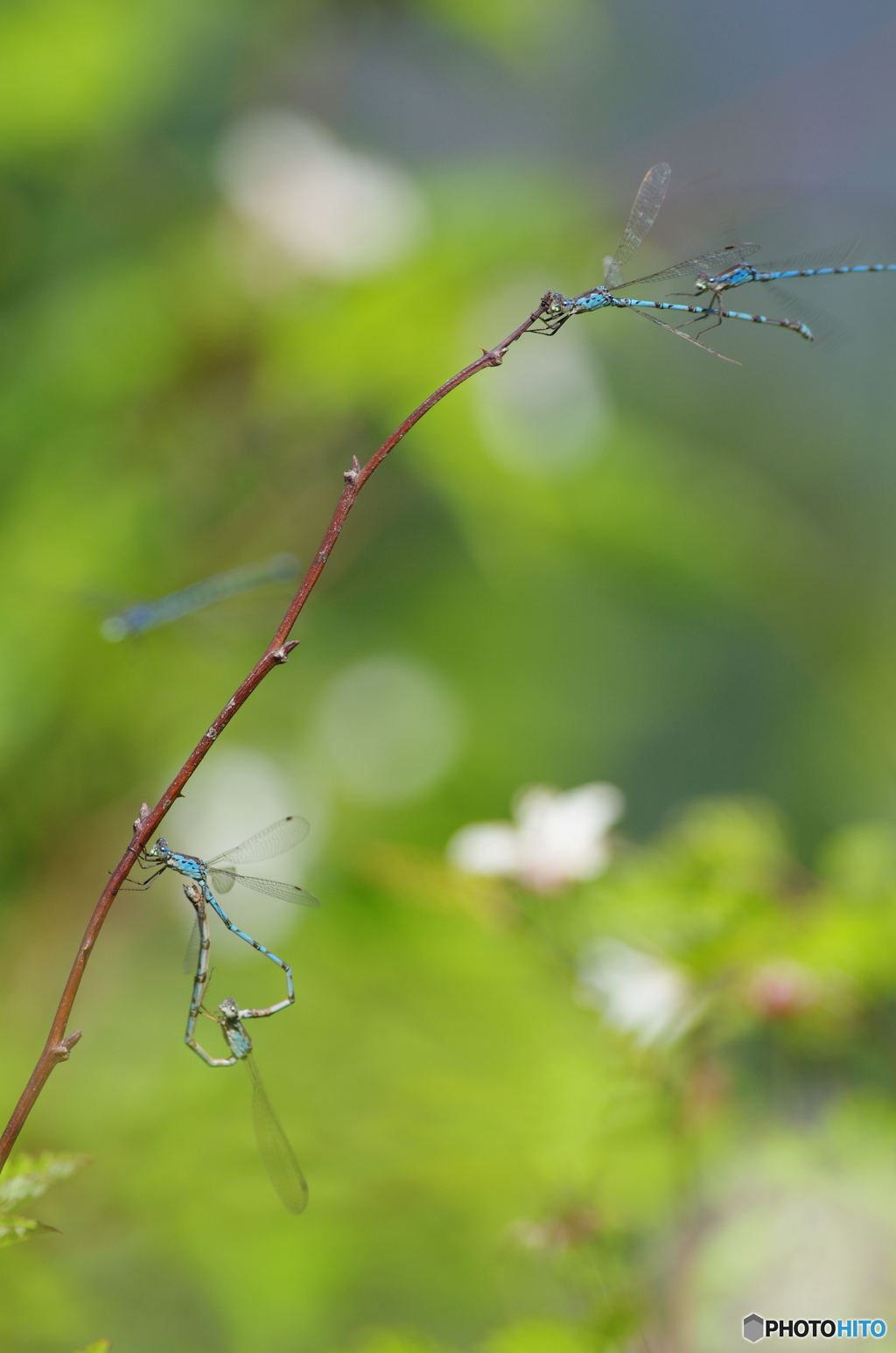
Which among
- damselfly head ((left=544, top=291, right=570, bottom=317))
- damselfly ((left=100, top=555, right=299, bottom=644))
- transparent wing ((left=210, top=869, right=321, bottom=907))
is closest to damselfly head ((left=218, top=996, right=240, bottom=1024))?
transparent wing ((left=210, top=869, right=321, bottom=907))

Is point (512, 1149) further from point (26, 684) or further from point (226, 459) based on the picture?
point (226, 459)

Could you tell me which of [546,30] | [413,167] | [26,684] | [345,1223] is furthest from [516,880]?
[413,167]

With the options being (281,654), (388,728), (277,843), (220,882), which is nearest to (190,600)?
(277,843)

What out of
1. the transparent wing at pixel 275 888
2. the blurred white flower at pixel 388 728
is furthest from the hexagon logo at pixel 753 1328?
the blurred white flower at pixel 388 728

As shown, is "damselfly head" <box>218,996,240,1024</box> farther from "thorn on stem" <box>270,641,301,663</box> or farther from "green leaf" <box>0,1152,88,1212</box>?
"thorn on stem" <box>270,641,301,663</box>

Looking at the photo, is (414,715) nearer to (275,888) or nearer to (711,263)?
→ (275,888)

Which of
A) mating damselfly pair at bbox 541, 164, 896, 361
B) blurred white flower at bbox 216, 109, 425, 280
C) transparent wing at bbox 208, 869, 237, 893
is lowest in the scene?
transparent wing at bbox 208, 869, 237, 893
